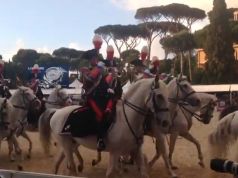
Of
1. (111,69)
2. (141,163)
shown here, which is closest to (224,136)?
(141,163)

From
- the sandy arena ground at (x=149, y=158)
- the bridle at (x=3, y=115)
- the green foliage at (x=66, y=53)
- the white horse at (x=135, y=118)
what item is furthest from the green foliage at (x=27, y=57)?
the white horse at (x=135, y=118)

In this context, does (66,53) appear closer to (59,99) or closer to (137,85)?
(59,99)

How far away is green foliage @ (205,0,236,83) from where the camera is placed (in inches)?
1918

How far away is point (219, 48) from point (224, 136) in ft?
136

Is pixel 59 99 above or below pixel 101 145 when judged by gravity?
above

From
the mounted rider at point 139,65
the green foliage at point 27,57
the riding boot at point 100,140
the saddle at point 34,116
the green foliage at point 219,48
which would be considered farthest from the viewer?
the green foliage at point 27,57

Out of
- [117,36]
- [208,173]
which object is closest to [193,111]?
[208,173]

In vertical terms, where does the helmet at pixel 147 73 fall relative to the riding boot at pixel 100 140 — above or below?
above

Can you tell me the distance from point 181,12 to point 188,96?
59.9 metres

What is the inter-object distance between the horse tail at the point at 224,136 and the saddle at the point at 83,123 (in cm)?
212

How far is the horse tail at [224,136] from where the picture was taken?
29.3ft

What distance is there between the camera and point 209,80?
160 feet

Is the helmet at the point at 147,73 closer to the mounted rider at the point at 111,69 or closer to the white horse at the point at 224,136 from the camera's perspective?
the mounted rider at the point at 111,69

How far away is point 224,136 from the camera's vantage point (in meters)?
9.05
